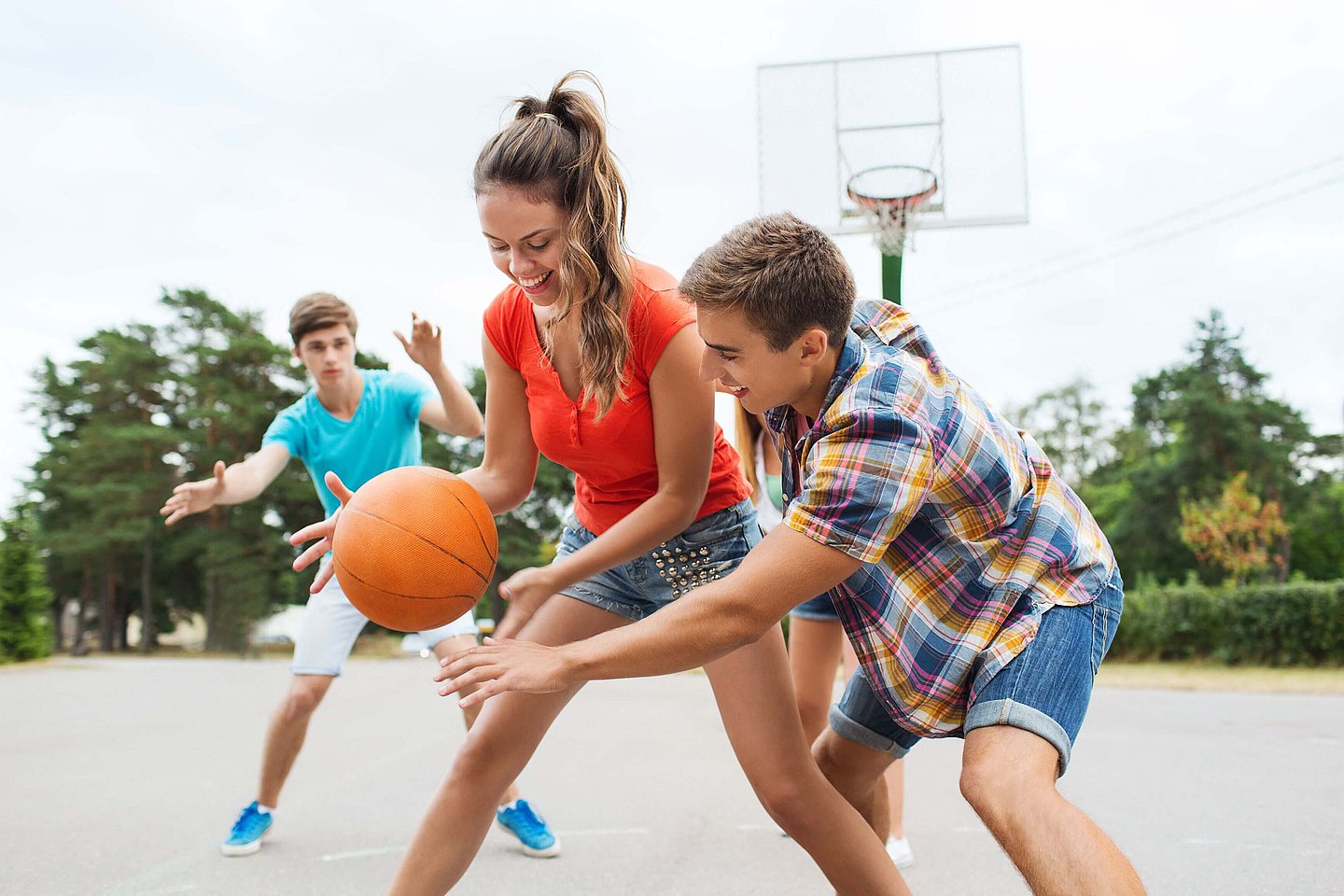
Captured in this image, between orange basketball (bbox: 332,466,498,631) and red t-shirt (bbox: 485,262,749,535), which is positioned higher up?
red t-shirt (bbox: 485,262,749,535)

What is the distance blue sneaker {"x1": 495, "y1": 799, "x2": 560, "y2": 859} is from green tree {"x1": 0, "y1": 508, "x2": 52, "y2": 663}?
58.2ft

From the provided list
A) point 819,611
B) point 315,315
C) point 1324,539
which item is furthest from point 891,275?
point 1324,539

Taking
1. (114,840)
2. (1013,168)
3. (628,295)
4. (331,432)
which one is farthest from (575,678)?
(1013,168)

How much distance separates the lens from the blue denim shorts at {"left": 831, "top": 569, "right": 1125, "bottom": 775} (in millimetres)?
1996

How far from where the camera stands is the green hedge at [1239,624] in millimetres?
14984

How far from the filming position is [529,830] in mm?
4137

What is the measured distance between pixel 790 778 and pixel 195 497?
2400 millimetres

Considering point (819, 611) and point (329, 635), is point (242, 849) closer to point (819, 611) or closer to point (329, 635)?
point (329, 635)

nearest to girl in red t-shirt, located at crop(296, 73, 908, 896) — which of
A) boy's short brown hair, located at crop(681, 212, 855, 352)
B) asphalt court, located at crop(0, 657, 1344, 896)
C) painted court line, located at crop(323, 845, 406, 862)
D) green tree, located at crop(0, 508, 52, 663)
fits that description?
boy's short brown hair, located at crop(681, 212, 855, 352)

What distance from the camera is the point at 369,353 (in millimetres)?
32375

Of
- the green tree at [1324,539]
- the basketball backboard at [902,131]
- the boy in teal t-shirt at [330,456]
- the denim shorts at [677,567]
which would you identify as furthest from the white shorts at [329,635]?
the green tree at [1324,539]

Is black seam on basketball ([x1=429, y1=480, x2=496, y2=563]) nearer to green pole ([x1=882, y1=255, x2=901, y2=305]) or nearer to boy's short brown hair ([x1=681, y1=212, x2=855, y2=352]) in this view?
boy's short brown hair ([x1=681, y1=212, x2=855, y2=352])

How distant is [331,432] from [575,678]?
2.67 meters

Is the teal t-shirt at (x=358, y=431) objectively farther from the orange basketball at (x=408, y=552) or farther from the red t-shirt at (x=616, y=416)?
the orange basketball at (x=408, y=552)
